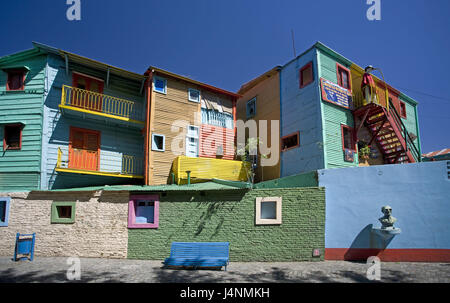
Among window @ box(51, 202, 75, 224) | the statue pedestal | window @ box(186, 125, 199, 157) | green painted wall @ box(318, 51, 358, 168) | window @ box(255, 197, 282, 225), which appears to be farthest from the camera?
window @ box(186, 125, 199, 157)

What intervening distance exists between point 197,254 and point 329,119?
396 inches

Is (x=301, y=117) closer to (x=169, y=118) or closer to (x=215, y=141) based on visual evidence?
(x=215, y=141)

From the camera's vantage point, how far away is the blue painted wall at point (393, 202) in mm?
8758

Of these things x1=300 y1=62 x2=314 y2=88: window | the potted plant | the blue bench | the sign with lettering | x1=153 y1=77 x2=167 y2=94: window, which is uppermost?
x1=300 y1=62 x2=314 y2=88: window

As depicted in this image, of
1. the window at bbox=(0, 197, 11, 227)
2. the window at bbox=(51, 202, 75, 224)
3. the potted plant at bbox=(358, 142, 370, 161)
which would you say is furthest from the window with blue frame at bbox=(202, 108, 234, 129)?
the window at bbox=(0, 197, 11, 227)

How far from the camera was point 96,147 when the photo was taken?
14.0 metres

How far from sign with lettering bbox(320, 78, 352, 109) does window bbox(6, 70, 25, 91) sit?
16.0 m

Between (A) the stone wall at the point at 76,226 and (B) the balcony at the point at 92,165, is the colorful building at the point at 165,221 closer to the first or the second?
(A) the stone wall at the point at 76,226

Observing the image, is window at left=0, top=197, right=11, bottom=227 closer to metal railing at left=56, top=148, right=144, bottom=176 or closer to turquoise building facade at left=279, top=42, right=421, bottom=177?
metal railing at left=56, top=148, right=144, bottom=176

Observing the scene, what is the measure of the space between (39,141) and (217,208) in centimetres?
964

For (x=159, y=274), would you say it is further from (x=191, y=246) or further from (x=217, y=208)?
(x=217, y=208)

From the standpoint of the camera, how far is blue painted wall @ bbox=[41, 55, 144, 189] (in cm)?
1268

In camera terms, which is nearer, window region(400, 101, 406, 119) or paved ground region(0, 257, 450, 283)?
paved ground region(0, 257, 450, 283)
